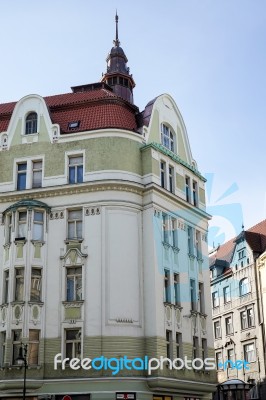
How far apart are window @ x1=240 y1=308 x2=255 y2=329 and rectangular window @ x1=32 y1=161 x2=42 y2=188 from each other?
93.8 ft

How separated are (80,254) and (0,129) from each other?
11636mm

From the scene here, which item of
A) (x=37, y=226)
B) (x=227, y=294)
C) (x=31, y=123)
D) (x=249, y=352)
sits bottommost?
(x=249, y=352)

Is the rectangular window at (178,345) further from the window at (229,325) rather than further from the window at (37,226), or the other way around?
the window at (229,325)

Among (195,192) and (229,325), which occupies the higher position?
(195,192)

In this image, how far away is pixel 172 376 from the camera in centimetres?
3809

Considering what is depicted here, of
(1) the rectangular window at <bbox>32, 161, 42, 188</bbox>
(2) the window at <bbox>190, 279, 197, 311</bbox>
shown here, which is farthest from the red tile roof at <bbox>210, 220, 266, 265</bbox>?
(1) the rectangular window at <bbox>32, 161, 42, 188</bbox>

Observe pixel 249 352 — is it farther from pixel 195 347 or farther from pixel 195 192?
pixel 195 192

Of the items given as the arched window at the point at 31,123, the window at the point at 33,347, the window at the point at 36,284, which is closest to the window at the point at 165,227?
the window at the point at 36,284

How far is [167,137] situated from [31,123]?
9789 mm

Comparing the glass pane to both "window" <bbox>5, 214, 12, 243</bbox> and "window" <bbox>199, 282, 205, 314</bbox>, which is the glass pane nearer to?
"window" <bbox>5, 214, 12, 243</bbox>

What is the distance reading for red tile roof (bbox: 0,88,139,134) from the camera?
41.8m

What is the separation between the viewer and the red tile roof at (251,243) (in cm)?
6244

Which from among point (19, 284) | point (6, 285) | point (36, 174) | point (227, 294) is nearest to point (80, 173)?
point (36, 174)

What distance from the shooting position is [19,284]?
38438 millimetres
